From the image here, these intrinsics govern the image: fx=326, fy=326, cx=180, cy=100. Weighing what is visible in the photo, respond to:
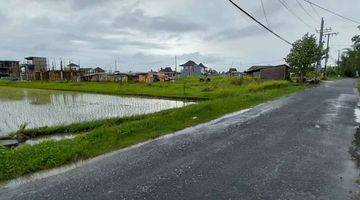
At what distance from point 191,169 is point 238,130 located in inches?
211

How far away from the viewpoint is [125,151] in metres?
10.3

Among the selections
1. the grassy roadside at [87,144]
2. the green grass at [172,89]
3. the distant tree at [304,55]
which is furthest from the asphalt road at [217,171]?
the distant tree at [304,55]

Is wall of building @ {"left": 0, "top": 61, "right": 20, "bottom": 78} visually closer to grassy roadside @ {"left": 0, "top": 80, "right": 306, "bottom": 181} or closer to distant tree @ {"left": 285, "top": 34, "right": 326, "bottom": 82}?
distant tree @ {"left": 285, "top": 34, "right": 326, "bottom": 82}

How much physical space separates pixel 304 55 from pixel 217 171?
41.1 metres

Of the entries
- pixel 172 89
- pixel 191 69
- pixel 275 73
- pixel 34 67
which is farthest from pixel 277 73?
pixel 34 67

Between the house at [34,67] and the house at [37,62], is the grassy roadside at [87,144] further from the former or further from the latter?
the house at [37,62]

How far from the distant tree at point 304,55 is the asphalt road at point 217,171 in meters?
34.6

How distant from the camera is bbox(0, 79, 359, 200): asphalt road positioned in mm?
6508

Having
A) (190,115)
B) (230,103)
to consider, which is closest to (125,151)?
(190,115)

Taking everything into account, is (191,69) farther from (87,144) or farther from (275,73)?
(87,144)

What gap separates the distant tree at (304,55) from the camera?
4490 centimetres

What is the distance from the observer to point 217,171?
7.74 m

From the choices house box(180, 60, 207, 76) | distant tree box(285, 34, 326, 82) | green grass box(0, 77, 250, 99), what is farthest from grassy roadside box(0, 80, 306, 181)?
house box(180, 60, 207, 76)

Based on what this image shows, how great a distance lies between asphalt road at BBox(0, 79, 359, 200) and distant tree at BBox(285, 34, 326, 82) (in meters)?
34.6
